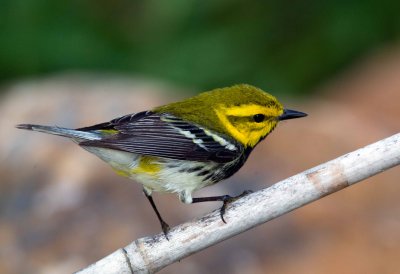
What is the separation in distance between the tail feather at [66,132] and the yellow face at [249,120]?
29.2 inches

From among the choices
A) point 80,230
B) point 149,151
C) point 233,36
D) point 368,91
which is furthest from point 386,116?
point 149,151

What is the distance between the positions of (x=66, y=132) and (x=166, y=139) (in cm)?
62

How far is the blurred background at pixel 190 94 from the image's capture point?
6.38 m

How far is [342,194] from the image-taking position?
6.79m

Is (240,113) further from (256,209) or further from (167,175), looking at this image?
(256,209)

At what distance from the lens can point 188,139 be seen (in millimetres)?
5422

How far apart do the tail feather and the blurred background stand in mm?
1320

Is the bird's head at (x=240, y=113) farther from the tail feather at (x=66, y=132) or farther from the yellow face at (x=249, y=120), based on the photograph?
the tail feather at (x=66, y=132)

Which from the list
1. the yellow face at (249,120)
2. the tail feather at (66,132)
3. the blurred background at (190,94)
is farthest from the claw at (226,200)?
the blurred background at (190,94)

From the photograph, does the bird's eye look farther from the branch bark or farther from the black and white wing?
the branch bark

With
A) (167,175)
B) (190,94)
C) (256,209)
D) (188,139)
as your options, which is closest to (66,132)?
(167,175)

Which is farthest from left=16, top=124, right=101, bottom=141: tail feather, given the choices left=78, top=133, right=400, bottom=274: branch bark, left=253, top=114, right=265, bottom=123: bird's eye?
left=253, top=114, right=265, bottom=123: bird's eye

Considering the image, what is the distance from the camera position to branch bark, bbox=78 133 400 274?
435 centimetres

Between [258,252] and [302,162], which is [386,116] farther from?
[258,252]
